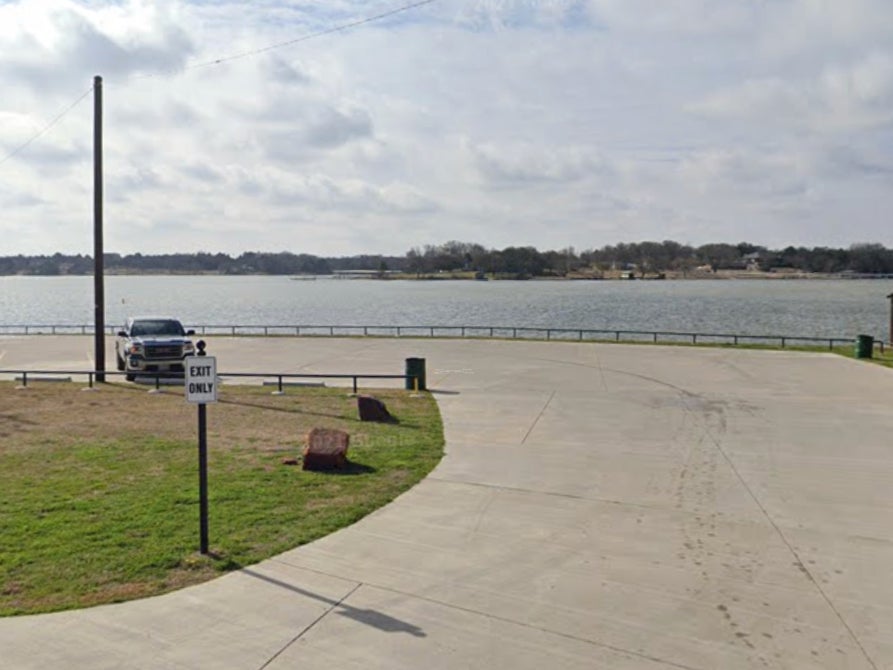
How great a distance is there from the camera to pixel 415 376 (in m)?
21.0

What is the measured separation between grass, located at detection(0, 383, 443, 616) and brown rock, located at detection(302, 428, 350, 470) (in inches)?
8.5

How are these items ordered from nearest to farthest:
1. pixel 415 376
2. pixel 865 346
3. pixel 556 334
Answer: pixel 415 376 → pixel 865 346 → pixel 556 334

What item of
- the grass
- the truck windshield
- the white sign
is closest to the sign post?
the white sign

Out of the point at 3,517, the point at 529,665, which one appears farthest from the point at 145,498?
the point at 529,665

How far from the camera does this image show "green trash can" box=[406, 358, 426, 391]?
21.0 meters

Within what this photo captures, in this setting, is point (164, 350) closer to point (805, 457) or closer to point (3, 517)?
point (3, 517)

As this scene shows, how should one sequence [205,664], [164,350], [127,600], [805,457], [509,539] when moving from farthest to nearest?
[164,350] → [805,457] → [509,539] → [127,600] → [205,664]

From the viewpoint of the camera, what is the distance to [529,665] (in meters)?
5.62

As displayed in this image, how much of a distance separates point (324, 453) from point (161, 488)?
229 cm

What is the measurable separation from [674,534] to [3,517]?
7605 millimetres

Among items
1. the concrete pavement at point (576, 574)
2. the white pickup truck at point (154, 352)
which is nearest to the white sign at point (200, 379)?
the concrete pavement at point (576, 574)

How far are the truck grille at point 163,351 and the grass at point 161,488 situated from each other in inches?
203

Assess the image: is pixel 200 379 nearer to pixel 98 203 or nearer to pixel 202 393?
pixel 202 393

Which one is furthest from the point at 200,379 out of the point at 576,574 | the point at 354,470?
the point at 576,574
